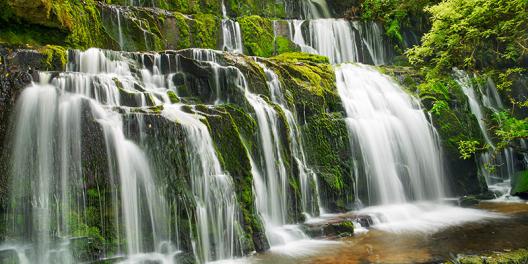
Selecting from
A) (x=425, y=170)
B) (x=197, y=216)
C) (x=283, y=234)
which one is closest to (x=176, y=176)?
(x=197, y=216)

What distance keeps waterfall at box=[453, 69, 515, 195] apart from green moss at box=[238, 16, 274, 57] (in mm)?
6996

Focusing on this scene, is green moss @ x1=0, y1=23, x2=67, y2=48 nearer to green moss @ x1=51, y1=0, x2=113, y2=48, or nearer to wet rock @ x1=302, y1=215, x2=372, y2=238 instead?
green moss @ x1=51, y1=0, x2=113, y2=48

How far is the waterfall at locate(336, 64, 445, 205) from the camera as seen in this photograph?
1071cm

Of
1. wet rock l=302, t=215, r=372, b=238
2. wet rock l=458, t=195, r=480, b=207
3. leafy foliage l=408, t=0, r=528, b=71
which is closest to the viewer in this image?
wet rock l=302, t=215, r=372, b=238

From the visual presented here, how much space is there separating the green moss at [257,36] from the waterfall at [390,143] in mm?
4286

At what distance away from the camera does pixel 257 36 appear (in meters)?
16.3

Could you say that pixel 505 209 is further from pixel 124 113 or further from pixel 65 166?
pixel 65 166

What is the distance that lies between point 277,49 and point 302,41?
1279mm

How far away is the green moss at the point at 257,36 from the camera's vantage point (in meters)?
16.0

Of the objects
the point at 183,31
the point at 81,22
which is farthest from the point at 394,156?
the point at 81,22

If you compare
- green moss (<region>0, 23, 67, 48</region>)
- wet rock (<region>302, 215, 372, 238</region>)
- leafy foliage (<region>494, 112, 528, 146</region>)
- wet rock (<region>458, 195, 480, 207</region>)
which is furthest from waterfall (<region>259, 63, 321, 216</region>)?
green moss (<region>0, 23, 67, 48</region>)

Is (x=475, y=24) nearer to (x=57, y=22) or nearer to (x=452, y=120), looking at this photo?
(x=452, y=120)

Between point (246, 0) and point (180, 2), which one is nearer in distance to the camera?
point (180, 2)

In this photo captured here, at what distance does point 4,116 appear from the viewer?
20.8 feet
